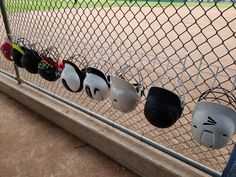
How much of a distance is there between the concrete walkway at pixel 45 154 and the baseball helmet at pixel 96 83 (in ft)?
2.09

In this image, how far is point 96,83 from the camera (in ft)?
5.82

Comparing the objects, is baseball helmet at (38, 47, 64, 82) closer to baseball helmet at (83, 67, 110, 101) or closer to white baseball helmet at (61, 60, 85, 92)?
white baseball helmet at (61, 60, 85, 92)

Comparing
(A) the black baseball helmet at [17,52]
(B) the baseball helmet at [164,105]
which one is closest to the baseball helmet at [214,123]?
(B) the baseball helmet at [164,105]

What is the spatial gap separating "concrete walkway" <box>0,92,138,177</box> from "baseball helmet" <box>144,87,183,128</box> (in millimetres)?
745

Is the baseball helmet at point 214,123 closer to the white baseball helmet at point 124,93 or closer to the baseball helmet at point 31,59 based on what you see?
the white baseball helmet at point 124,93

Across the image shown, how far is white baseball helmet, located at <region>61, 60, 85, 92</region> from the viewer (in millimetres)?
1921

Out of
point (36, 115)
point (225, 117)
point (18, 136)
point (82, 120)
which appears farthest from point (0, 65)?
→ point (225, 117)

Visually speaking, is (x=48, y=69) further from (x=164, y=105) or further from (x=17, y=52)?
(x=164, y=105)

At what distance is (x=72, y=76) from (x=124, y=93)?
49cm

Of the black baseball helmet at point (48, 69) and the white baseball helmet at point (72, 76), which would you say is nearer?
the white baseball helmet at point (72, 76)

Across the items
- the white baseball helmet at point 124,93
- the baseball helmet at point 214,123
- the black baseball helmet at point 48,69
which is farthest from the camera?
the black baseball helmet at point 48,69

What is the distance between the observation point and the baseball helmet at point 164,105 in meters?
1.43

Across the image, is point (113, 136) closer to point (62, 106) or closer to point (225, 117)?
point (62, 106)

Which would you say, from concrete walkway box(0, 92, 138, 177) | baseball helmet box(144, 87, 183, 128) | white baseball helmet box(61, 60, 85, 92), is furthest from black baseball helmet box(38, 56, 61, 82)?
baseball helmet box(144, 87, 183, 128)
